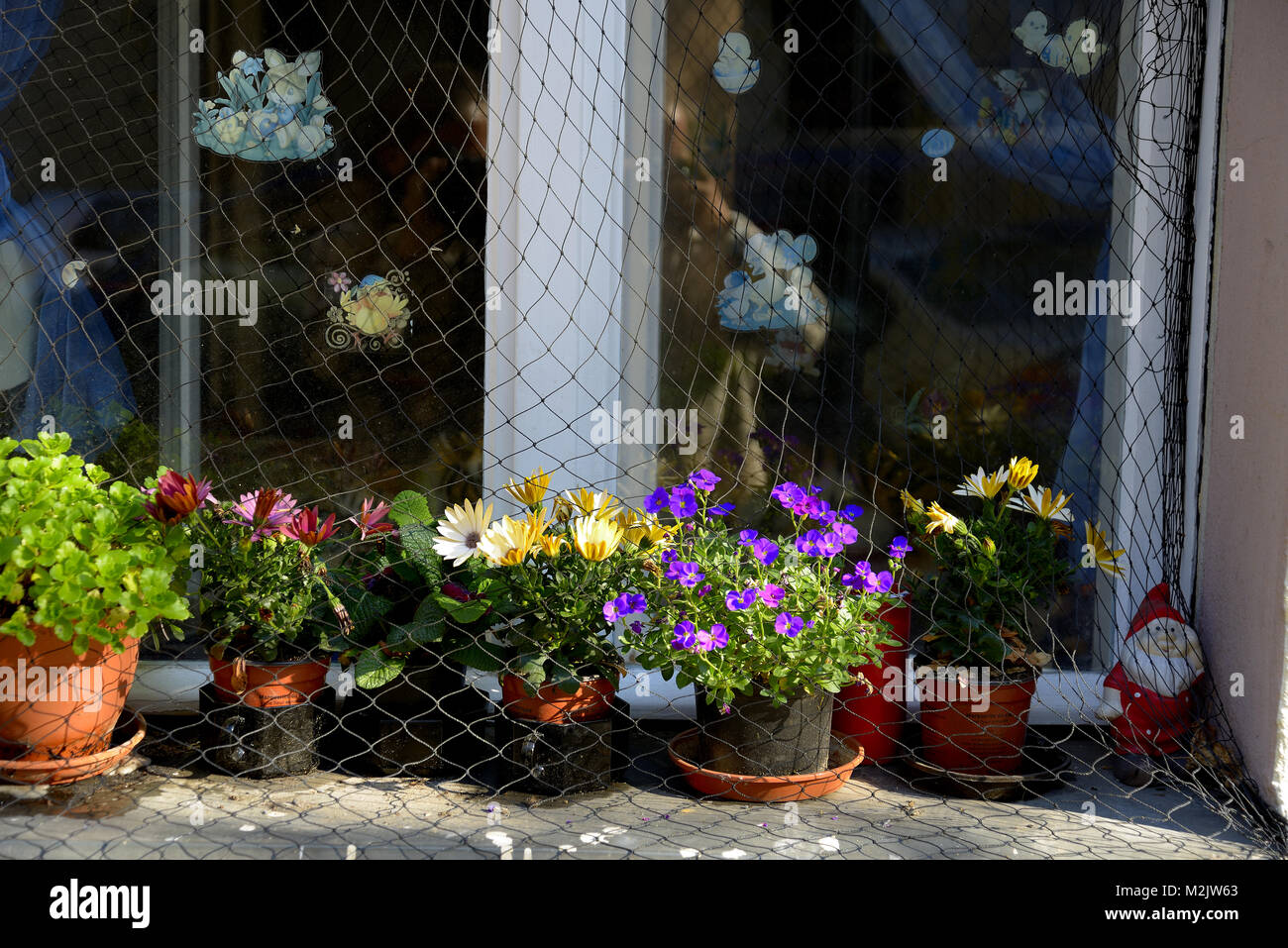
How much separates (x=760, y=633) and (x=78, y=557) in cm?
127

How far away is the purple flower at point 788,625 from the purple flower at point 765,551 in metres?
0.13

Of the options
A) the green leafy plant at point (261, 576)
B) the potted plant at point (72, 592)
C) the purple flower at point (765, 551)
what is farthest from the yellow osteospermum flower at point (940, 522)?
the potted plant at point (72, 592)

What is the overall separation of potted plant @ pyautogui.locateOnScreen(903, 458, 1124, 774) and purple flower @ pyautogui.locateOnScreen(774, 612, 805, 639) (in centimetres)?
42

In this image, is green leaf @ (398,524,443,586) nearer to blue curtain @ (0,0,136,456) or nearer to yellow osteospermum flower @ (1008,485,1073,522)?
blue curtain @ (0,0,136,456)

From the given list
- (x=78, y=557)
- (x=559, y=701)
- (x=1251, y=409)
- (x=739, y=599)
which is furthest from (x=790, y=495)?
(x=78, y=557)

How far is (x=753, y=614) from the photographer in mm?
2160

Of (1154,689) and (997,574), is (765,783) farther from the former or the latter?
(1154,689)

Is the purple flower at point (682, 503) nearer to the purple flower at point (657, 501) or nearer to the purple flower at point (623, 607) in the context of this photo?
the purple flower at point (657, 501)

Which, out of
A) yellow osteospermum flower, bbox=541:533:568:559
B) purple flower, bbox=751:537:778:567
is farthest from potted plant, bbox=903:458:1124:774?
yellow osteospermum flower, bbox=541:533:568:559

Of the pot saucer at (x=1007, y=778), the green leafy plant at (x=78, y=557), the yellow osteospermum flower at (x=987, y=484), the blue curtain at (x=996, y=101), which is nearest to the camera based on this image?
the green leafy plant at (x=78, y=557)

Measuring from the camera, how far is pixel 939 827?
2205 mm

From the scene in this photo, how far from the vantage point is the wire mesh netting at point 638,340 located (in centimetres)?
236

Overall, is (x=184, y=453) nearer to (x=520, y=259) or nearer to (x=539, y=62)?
(x=520, y=259)

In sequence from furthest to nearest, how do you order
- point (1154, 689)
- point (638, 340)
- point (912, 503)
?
1. point (638, 340)
2. point (912, 503)
3. point (1154, 689)
